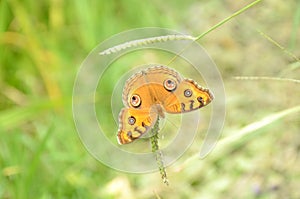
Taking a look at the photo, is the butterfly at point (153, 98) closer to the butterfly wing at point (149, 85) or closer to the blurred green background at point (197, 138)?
the butterfly wing at point (149, 85)

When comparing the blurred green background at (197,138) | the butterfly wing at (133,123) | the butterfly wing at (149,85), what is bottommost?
the butterfly wing at (133,123)

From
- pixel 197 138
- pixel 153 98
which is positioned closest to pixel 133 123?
pixel 153 98

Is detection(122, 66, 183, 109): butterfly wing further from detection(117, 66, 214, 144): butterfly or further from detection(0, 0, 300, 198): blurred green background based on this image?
detection(0, 0, 300, 198): blurred green background

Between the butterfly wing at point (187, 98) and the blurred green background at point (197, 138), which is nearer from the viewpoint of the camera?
the butterfly wing at point (187, 98)

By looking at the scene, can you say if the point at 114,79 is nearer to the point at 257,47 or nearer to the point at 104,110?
the point at 104,110

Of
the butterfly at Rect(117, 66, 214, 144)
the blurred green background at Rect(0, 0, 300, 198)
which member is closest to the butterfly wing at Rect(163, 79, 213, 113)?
the butterfly at Rect(117, 66, 214, 144)

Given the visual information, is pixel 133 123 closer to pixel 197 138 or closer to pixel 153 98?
pixel 153 98

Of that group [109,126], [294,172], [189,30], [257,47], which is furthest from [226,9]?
[294,172]

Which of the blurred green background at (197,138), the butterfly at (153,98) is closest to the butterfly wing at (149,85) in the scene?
the butterfly at (153,98)
